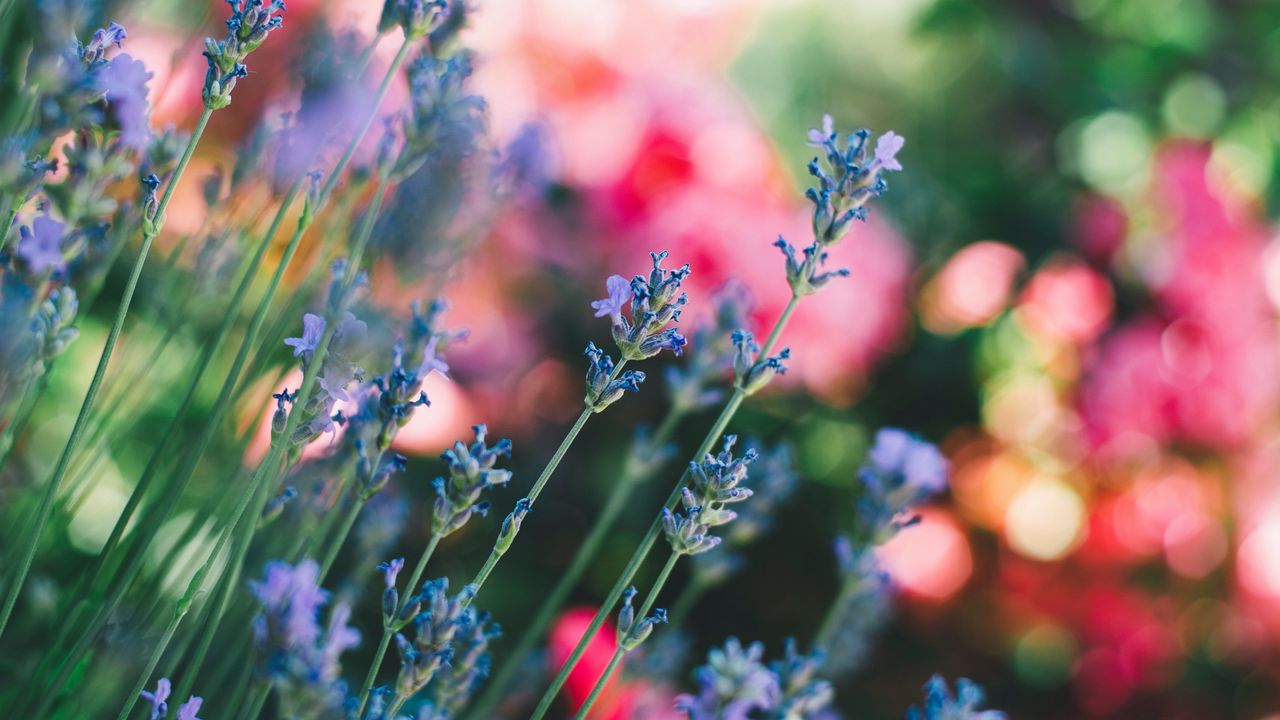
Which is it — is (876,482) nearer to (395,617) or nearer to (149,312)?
(395,617)

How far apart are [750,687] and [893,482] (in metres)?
0.14

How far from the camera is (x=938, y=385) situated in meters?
0.91

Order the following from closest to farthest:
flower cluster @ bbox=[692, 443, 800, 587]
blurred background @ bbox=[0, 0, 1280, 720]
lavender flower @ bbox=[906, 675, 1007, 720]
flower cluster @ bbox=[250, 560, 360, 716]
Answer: flower cluster @ bbox=[250, 560, 360, 716] < lavender flower @ bbox=[906, 675, 1007, 720] < flower cluster @ bbox=[692, 443, 800, 587] < blurred background @ bbox=[0, 0, 1280, 720]

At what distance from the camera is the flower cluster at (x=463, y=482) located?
31cm

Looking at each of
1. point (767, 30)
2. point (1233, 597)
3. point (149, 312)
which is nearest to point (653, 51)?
point (767, 30)

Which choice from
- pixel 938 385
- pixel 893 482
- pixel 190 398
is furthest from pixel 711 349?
pixel 938 385

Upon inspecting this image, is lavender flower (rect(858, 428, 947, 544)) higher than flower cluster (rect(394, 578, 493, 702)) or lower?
higher

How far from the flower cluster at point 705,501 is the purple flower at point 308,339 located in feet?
0.40

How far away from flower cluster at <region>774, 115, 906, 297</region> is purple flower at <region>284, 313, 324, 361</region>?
0.15 m

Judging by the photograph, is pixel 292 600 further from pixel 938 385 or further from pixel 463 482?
pixel 938 385

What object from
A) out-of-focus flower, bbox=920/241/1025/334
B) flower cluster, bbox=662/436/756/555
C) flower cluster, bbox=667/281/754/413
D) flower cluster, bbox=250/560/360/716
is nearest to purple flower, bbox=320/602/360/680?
flower cluster, bbox=250/560/360/716

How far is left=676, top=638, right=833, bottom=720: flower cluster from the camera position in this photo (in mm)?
328

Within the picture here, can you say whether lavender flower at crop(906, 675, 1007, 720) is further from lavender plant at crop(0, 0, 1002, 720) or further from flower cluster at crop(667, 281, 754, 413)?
flower cluster at crop(667, 281, 754, 413)

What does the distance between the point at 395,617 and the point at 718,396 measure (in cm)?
16
